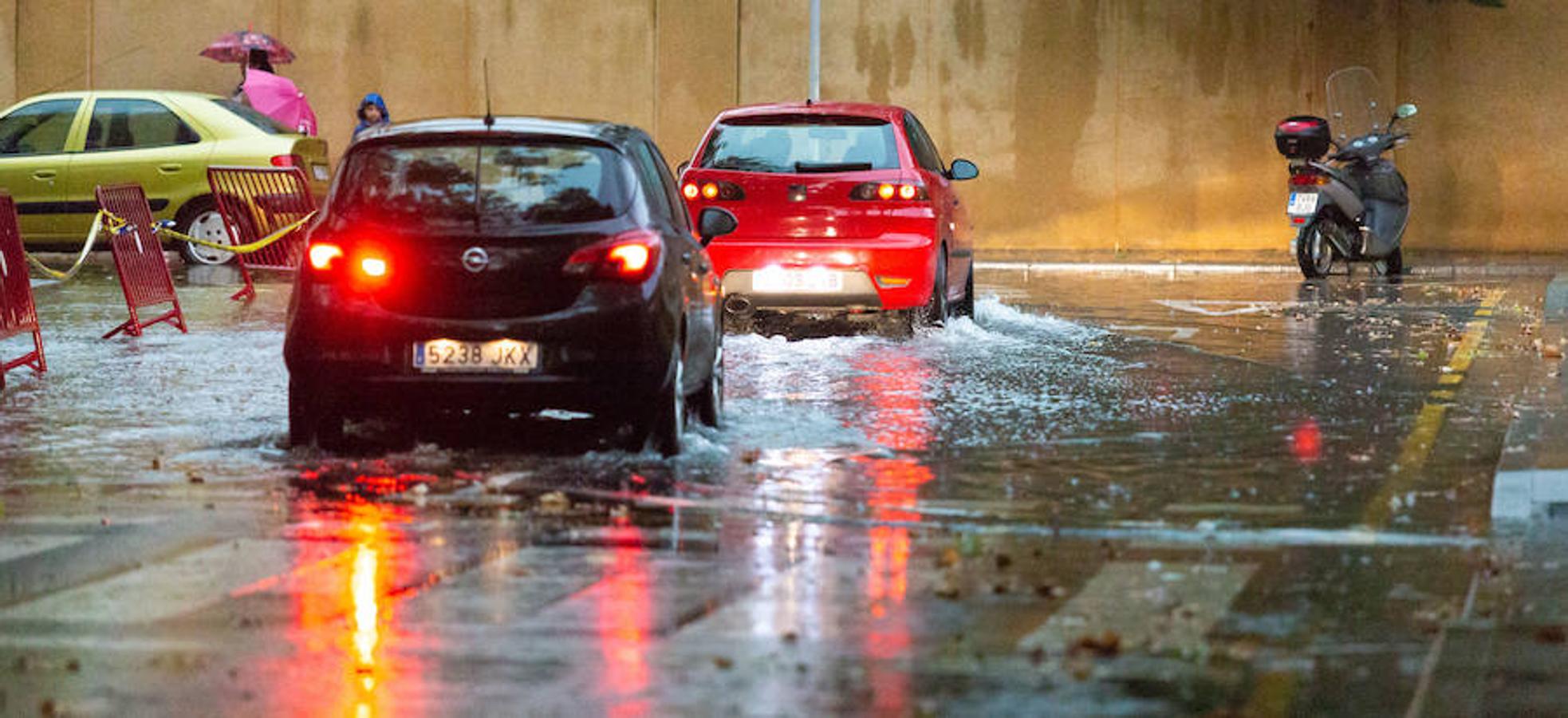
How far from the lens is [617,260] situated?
1080 centimetres

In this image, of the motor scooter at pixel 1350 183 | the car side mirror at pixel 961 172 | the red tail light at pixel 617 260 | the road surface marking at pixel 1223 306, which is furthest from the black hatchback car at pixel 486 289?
the motor scooter at pixel 1350 183

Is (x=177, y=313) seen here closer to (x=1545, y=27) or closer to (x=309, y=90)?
(x=309, y=90)

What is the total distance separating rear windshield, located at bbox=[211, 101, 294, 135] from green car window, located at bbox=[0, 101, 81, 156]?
4.34ft

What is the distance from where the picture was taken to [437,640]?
273 inches

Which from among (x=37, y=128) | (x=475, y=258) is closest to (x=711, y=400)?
(x=475, y=258)

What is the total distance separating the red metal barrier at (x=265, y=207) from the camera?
70.4 ft

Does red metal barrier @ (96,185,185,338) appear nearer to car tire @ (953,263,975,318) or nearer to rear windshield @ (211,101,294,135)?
car tire @ (953,263,975,318)

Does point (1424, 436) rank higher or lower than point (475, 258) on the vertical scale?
lower

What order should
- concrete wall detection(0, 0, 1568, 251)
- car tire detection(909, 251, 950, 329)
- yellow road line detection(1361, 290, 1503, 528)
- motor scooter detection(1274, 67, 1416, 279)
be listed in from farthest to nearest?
concrete wall detection(0, 0, 1568, 251), motor scooter detection(1274, 67, 1416, 279), car tire detection(909, 251, 950, 329), yellow road line detection(1361, 290, 1503, 528)

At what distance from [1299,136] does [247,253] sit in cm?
909

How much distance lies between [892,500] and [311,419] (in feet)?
8.62

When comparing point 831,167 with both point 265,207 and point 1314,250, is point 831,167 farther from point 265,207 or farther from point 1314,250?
point 1314,250

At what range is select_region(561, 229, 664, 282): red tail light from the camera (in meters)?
10.8

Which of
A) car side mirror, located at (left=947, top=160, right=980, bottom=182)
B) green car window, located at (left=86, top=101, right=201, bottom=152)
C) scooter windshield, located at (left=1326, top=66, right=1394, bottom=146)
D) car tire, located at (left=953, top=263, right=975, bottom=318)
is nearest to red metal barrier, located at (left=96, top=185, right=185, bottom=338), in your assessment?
car side mirror, located at (left=947, top=160, right=980, bottom=182)
